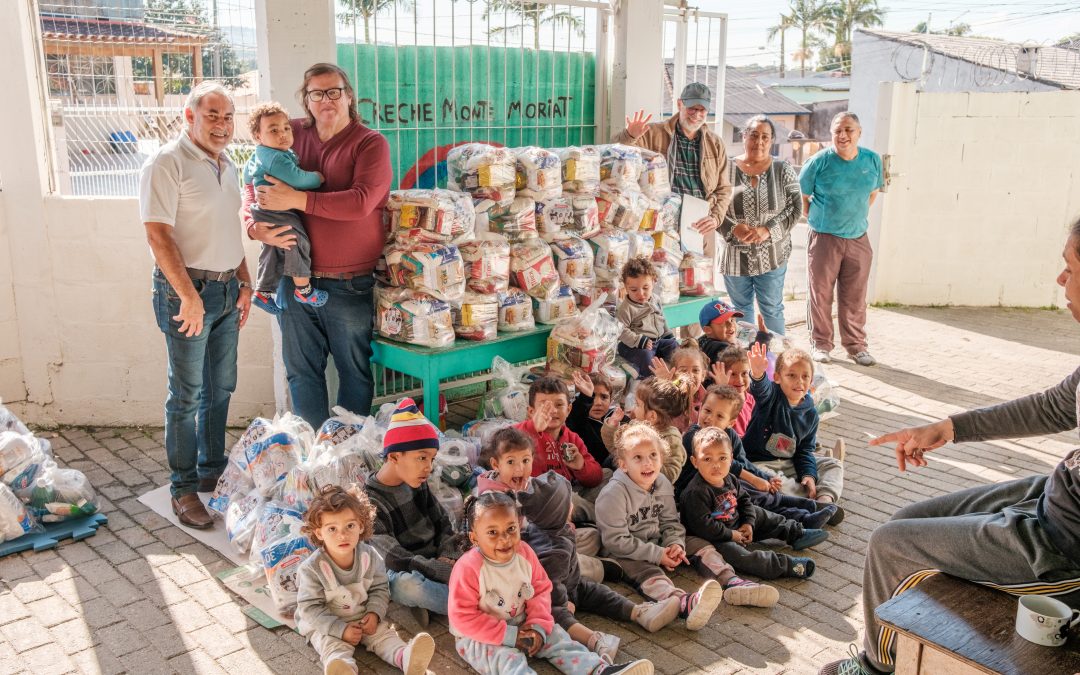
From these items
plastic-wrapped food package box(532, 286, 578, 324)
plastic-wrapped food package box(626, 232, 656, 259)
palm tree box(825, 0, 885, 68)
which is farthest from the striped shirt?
palm tree box(825, 0, 885, 68)

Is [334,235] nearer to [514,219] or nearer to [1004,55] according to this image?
[514,219]

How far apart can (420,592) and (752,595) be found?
4.77ft

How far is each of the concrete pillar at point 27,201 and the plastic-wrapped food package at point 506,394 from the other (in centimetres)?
285

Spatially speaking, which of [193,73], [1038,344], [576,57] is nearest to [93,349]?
[193,73]

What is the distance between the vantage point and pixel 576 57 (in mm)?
7340

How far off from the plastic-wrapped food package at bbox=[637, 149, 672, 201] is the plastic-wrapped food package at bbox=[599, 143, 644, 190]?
9 centimetres

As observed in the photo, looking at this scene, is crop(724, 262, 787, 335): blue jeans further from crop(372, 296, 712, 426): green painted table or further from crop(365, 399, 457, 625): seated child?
crop(365, 399, 457, 625): seated child

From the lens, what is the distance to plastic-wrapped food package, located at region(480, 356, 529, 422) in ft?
18.7

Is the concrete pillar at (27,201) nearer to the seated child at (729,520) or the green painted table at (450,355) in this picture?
the green painted table at (450,355)

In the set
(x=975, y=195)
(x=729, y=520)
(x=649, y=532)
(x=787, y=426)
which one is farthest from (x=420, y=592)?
(x=975, y=195)

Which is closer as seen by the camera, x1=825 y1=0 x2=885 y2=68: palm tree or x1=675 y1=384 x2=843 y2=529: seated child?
x1=675 y1=384 x2=843 y2=529: seated child

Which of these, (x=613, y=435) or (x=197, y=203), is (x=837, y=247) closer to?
(x=613, y=435)

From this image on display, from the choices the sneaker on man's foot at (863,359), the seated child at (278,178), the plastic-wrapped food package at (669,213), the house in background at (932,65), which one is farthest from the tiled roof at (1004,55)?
the seated child at (278,178)

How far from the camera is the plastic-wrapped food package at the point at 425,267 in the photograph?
533 centimetres
